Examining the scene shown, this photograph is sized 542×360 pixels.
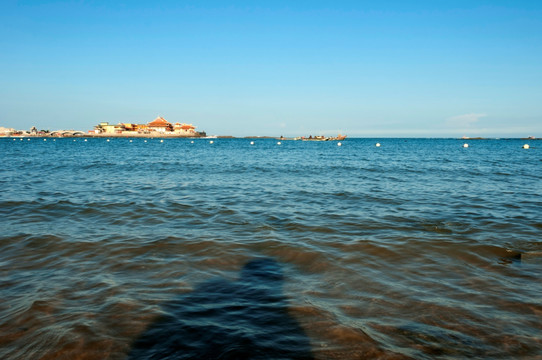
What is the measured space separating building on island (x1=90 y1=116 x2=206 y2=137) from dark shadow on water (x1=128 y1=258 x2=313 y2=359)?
165819mm

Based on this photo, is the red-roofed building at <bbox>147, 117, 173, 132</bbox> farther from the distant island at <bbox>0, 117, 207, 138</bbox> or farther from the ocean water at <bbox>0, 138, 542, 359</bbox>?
the ocean water at <bbox>0, 138, 542, 359</bbox>

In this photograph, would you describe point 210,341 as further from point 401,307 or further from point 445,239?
point 445,239

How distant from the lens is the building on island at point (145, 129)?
526 feet

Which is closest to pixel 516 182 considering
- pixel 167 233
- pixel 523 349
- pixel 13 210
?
pixel 523 349

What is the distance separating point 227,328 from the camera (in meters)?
3.91

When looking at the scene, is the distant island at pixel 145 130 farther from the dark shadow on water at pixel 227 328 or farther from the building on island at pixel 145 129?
the dark shadow on water at pixel 227 328

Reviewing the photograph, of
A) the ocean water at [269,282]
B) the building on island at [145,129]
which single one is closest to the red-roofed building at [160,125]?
the building on island at [145,129]

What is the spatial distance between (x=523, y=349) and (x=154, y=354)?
14.3 ft

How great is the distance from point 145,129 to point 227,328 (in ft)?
574

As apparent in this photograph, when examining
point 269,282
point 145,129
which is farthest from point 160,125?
point 269,282

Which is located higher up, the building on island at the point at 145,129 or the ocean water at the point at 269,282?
the building on island at the point at 145,129

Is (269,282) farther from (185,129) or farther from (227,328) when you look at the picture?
(185,129)

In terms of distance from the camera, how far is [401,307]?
14.7 ft

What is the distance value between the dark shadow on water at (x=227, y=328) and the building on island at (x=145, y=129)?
544ft
